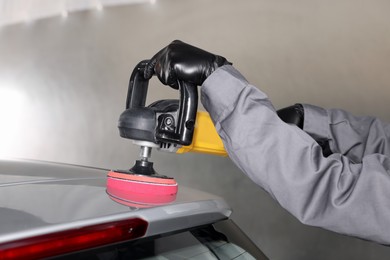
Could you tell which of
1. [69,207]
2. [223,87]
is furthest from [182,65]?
[69,207]

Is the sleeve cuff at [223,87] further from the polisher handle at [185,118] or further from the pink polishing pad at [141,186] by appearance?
the pink polishing pad at [141,186]

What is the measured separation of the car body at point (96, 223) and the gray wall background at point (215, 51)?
7.72 ft

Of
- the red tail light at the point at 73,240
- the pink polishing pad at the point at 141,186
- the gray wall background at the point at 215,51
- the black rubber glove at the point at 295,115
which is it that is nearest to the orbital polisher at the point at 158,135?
the pink polishing pad at the point at 141,186

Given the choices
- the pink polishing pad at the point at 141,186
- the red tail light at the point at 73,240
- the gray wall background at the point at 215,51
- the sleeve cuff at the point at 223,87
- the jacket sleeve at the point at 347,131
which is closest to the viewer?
the red tail light at the point at 73,240

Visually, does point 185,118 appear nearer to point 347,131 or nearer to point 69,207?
point 69,207

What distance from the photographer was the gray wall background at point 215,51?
10.8ft

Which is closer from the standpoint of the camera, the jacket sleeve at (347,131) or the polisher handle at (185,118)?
the polisher handle at (185,118)

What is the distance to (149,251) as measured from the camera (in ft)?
2.90

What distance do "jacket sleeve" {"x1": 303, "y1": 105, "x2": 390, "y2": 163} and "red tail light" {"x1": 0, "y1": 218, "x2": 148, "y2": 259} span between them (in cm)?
86

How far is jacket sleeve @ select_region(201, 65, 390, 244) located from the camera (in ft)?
3.55

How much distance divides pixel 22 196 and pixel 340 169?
676 millimetres

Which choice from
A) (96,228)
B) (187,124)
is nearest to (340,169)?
(187,124)

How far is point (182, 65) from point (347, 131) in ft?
2.37

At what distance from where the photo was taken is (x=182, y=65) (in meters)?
1.08
